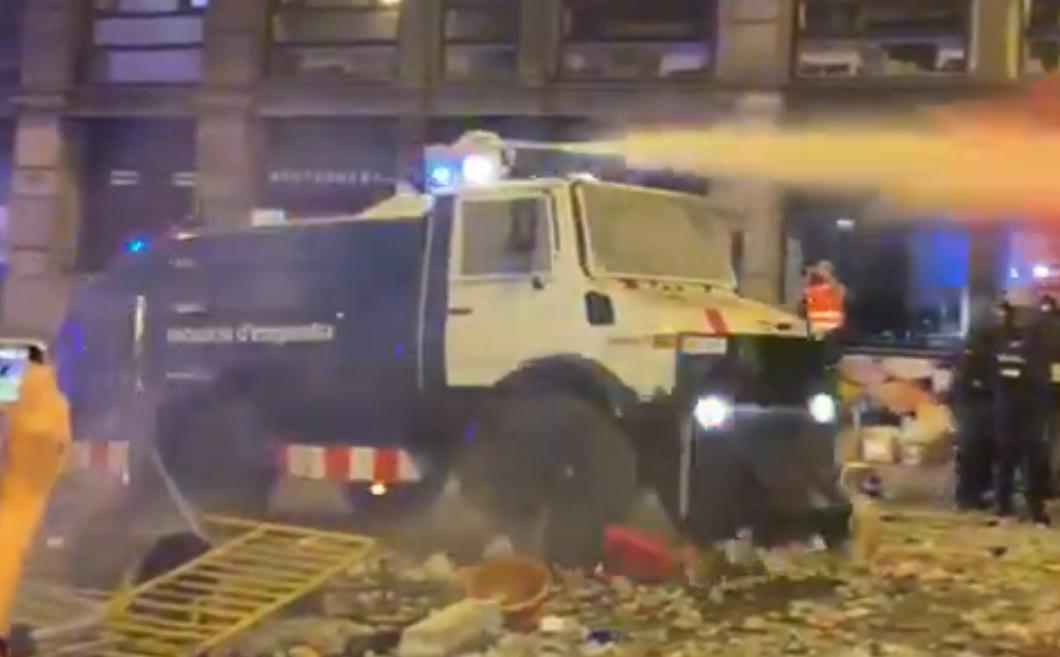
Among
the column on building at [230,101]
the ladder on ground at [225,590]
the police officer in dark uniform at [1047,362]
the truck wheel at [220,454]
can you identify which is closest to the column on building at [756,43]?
the police officer in dark uniform at [1047,362]

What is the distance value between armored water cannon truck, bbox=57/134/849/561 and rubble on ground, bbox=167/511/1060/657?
2.03ft

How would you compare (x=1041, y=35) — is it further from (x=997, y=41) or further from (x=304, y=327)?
(x=304, y=327)

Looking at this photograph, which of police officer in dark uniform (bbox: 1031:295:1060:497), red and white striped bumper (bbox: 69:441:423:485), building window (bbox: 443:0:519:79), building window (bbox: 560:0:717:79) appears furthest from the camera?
building window (bbox: 443:0:519:79)

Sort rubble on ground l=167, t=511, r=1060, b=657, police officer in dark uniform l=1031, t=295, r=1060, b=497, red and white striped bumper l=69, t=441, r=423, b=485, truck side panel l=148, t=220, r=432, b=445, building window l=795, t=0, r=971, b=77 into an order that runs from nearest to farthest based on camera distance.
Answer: rubble on ground l=167, t=511, r=1060, b=657 < red and white striped bumper l=69, t=441, r=423, b=485 < truck side panel l=148, t=220, r=432, b=445 < police officer in dark uniform l=1031, t=295, r=1060, b=497 < building window l=795, t=0, r=971, b=77

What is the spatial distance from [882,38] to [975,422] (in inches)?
191

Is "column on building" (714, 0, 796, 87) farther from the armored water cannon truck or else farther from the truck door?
the truck door

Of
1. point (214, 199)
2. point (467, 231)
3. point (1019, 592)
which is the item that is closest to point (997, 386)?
point (1019, 592)

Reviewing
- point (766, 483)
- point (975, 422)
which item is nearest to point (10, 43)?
point (975, 422)

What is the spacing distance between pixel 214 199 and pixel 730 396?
9.47 m

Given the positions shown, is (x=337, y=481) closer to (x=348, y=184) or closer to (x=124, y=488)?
(x=124, y=488)

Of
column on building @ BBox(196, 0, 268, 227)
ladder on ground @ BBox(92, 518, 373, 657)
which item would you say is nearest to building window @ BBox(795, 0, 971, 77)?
column on building @ BBox(196, 0, 268, 227)

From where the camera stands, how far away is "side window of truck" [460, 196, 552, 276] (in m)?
10.0

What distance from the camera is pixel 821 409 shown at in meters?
10.0

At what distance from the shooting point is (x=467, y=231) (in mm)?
10328
